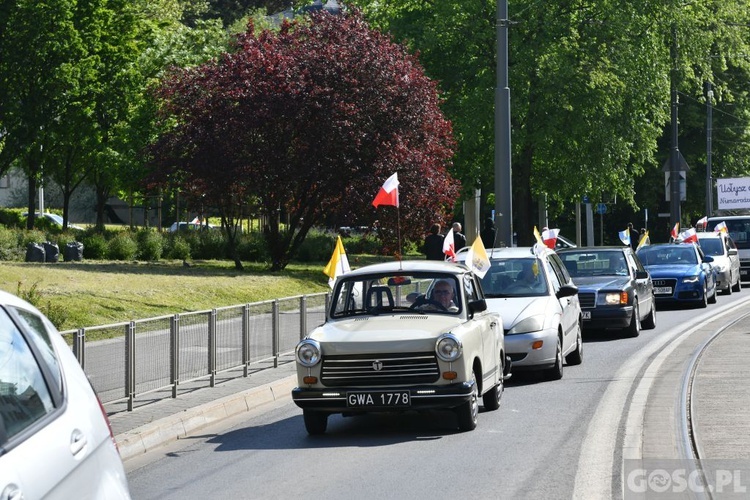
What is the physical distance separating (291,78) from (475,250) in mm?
17153

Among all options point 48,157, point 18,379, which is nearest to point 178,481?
point 18,379

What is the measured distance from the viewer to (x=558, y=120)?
38656mm

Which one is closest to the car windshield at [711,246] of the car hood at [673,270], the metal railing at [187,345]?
the car hood at [673,270]

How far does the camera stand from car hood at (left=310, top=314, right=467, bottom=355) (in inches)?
448

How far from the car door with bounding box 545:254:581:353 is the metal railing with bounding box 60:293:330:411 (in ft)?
11.2

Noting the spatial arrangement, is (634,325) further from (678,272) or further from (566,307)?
(678,272)

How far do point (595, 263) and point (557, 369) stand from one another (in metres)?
8.02

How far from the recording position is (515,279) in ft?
55.5

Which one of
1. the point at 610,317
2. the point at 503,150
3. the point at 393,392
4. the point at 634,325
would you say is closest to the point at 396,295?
the point at 393,392

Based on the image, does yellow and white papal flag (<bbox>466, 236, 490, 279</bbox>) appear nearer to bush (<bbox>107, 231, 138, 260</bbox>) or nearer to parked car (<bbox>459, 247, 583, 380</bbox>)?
parked car (<bbox>459, 247, 583, 380</bbox>)

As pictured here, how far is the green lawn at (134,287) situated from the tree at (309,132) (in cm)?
228

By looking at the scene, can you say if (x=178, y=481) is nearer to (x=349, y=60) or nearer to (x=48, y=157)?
(x=349, y=60)

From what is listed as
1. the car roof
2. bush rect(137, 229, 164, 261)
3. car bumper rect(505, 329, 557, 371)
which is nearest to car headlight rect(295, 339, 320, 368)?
the car roof

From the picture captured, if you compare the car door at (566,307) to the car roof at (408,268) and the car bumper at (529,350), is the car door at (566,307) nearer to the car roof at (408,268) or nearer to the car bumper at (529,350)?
the car bumper at (529,350)
